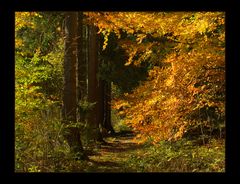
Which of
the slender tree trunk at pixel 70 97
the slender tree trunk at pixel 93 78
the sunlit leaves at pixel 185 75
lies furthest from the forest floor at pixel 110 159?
the sunlit leaves at pixel 185 75

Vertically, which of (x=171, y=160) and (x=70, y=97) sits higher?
(x=70, y=97)

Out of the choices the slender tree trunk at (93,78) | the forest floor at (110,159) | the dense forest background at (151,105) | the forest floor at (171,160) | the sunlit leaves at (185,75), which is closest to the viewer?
the dense forest background at (151,105)

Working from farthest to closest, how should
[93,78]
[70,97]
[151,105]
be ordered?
[93,78], [151,105], [70,97]

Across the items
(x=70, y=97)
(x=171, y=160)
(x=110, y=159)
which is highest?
(x=70, y=97)

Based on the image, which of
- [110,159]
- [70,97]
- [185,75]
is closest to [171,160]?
[185,75]

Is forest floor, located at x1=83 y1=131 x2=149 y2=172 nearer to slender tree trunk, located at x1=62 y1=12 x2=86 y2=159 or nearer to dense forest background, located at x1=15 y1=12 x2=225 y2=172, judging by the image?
dense forest background, located at x1=15 y1=12 x2=225 y2=172

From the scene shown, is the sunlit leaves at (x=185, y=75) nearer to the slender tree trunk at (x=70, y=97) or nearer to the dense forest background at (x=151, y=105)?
the dense forest background at (x=151, y=105)

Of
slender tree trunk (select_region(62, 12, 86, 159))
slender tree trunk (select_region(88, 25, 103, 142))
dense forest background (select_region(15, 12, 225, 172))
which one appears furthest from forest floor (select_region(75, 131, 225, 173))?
slender tree trunk (select_region(88, 25, 103, 142))

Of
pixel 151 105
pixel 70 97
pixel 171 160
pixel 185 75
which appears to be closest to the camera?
pixel 171 160

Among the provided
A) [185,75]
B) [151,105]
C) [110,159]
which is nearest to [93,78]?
[110,159]

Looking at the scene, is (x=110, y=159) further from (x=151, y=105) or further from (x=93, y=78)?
(x=93, y=78)

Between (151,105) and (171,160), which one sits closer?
(171,160)
